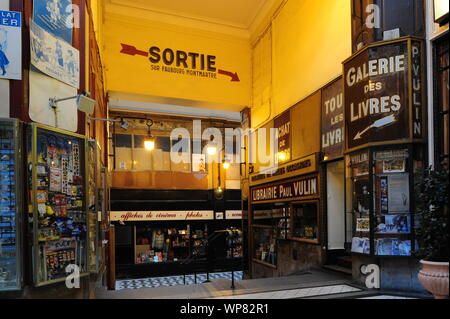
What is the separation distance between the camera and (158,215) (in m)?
14.2

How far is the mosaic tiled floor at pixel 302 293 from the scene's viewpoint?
5397mm

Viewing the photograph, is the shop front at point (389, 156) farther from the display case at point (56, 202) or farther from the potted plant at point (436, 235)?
the display case at point (56, 202)

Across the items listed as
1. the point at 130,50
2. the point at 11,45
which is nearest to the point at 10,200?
the point at 11,45

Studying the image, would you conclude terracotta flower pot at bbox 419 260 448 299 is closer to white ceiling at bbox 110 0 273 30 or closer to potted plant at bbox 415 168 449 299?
potted plant at bbox 415 168 449 299

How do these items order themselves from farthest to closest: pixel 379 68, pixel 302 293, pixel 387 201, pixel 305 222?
pixel 305 222 → pixel 379 68 → pixel 387 201 → pixel 302 293

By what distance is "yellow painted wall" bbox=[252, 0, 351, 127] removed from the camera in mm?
7305

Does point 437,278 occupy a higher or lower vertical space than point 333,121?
lower

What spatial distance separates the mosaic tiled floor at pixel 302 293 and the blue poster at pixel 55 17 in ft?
15.0

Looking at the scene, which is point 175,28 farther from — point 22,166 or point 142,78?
point 22,166

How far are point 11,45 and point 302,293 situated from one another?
521 cm

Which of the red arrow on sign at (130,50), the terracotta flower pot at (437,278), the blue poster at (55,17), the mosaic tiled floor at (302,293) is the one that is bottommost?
the mosaic tiled floor at (302,293)

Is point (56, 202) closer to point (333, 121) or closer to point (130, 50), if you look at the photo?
point (333, 121)

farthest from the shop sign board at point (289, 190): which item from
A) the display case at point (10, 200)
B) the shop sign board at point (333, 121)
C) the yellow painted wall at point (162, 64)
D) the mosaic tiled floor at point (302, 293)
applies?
the display case at point (10, 200)

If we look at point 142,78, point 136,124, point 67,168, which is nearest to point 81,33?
point 67,168
